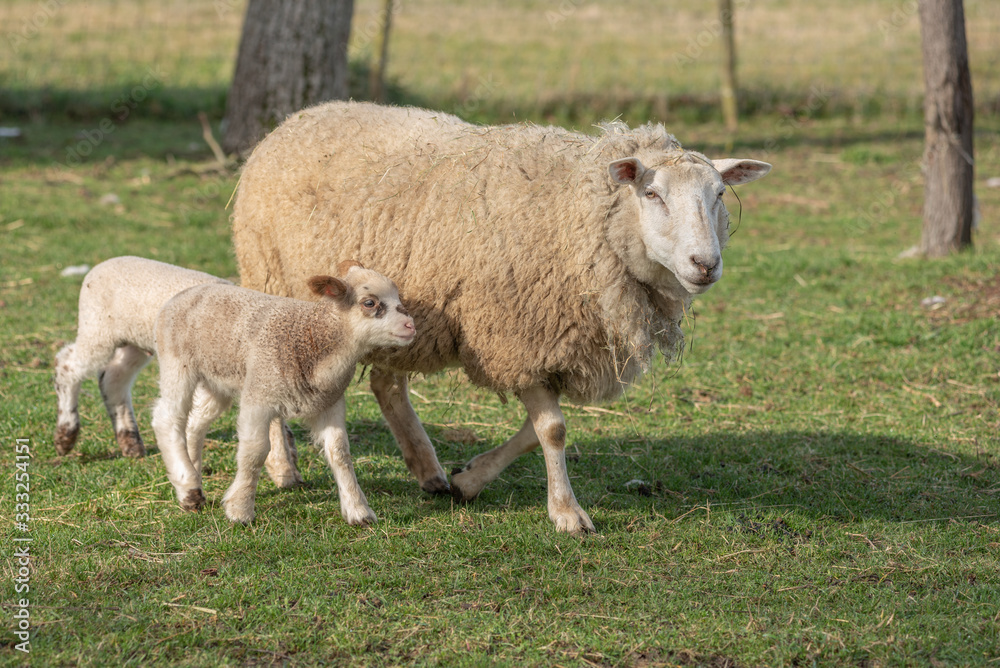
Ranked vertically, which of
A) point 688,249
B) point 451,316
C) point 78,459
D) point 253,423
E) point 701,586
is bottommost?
point 78,459

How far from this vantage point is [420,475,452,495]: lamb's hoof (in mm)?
4918

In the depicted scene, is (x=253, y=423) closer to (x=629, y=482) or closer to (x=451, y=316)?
(x=451, y=316)

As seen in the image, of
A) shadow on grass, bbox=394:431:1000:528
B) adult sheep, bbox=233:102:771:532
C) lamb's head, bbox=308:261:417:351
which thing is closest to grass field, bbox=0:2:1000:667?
shadow on grass, bbox=394:431:1000:528

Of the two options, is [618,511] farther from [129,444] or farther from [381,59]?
[381,59]

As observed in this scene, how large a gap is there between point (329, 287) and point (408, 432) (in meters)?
1.17

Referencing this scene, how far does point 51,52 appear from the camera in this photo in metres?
15.6

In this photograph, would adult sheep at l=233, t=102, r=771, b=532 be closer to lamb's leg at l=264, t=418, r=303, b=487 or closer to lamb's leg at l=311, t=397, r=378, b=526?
lamb's leg at l=311, t=397, r=378, b=526

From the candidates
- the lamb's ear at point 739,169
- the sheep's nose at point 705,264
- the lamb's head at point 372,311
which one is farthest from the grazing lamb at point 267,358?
the lamb's ear at point 739,169

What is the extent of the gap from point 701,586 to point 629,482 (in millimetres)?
1185

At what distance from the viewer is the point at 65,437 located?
5168 mm

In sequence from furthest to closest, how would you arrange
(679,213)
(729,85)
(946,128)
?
(729,85)
(946,128)
(679,213)

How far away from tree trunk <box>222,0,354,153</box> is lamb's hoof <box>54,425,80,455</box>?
6233mm

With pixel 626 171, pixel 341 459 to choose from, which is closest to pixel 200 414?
pixel 341 459

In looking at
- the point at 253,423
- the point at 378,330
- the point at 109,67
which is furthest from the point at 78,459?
the point at 109,67
